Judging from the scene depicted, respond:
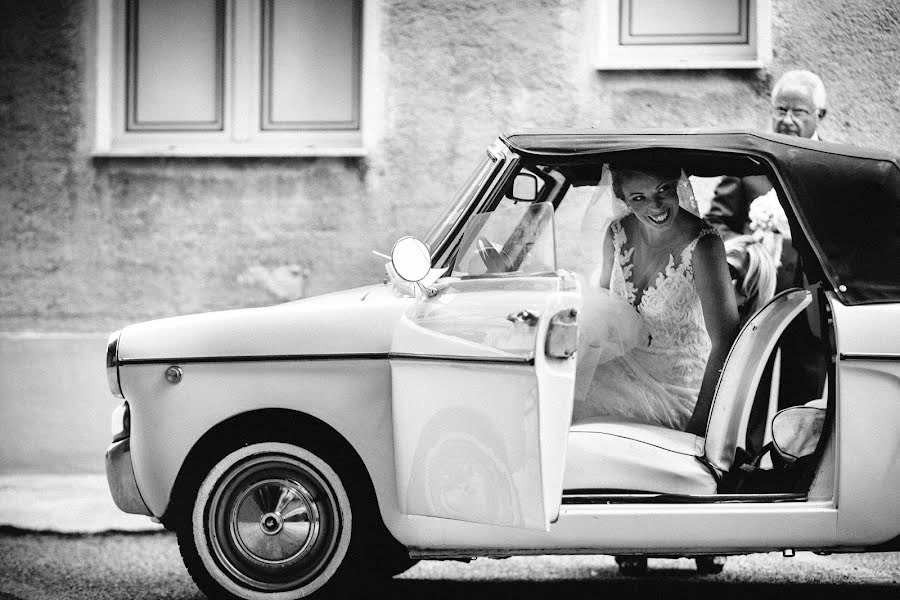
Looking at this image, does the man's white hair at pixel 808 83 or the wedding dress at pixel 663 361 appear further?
the man's white hair at pixel 808 83

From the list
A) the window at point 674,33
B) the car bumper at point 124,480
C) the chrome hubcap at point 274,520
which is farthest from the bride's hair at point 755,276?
the window at point 674,33

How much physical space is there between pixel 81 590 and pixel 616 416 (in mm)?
2534

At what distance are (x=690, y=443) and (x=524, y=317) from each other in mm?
1086

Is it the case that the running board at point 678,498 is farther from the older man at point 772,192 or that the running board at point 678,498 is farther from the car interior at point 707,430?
the older man at point 772,192

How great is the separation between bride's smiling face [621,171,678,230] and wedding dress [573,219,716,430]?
0.15 metres

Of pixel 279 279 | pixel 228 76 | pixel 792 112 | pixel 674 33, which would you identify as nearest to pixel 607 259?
pixel 792 112

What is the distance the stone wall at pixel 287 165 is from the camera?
812 centimetres

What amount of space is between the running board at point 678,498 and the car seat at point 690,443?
0.09ft

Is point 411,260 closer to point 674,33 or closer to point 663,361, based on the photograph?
point 663,361

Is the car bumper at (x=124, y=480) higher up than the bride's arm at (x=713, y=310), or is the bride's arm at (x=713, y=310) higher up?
the bride's arm at (x=713, y=310)

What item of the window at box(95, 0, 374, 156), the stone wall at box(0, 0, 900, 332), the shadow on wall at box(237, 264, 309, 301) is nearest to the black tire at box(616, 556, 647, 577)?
the stone wall at box(0, 0, 900, 332)

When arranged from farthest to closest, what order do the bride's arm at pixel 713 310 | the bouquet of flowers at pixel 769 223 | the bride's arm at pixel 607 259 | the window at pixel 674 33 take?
the window at pixel 674 33, the bouquet of flowers at pixel 769 223, the bride's arm at pixel 607 259, the bride's arm at pixel 713 310

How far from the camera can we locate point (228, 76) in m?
8.57

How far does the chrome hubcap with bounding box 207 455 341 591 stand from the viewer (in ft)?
13.7
